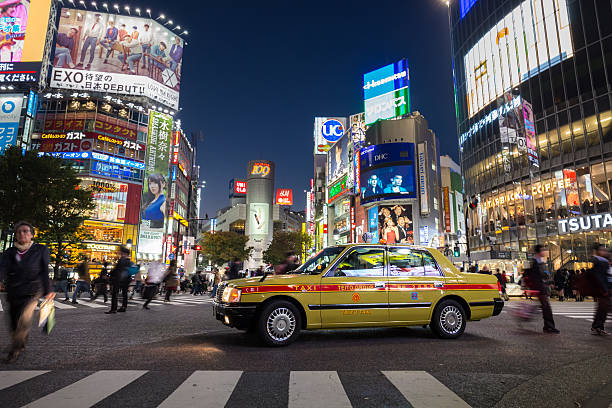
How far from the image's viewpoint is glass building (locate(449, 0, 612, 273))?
94.5 ft

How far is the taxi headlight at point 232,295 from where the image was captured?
5.95m

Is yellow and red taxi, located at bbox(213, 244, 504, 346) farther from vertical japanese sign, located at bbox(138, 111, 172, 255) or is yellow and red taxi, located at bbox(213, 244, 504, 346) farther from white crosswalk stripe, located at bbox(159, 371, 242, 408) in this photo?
vertical japanese sign, located at bbox(138, 111, 172, 255)

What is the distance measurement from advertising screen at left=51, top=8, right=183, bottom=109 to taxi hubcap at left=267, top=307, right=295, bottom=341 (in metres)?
51.5

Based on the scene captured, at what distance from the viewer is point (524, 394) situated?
3574 millimetres

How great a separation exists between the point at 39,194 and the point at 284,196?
84371mm

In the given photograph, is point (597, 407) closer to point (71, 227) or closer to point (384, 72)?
point (71, 227)

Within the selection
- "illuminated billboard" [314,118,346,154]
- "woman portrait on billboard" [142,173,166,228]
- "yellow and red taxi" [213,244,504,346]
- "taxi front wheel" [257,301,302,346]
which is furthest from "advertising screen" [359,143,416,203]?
"taxi front wheel" [257,301,302,346]

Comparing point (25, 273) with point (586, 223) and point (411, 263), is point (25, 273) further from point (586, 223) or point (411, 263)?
point (586, 223)

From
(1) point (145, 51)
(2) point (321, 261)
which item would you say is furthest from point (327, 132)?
(2) point (321, 261)

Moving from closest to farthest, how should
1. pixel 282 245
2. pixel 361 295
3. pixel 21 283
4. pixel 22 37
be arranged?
pixel 21 283
pixel 361 295
pixel 22 37
pixel 282 245

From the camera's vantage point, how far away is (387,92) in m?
59.2

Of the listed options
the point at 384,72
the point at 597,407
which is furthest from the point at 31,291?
the point at 384,72

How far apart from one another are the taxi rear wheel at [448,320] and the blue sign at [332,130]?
79050 mm

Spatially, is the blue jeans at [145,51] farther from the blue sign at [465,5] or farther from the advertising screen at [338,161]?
the blue sign at [465,5]
